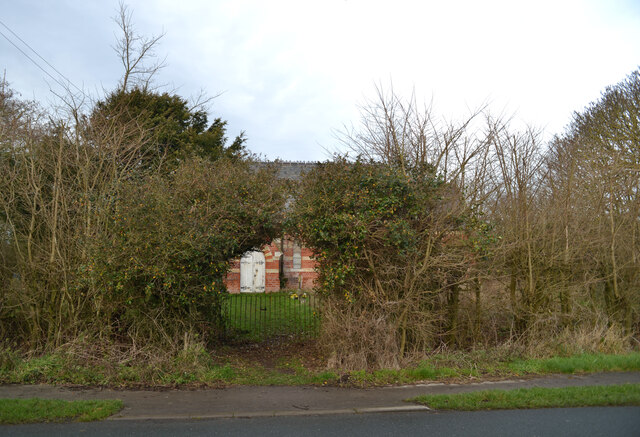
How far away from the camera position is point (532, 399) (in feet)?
22.1

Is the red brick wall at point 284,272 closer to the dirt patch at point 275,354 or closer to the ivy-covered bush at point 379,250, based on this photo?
the dirt patch at point 275,354

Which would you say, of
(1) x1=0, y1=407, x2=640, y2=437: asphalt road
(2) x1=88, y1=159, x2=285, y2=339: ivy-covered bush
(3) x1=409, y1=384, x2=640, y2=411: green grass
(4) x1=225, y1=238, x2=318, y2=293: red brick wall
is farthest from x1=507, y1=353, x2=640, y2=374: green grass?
(4) x1=225, y1=238, x2=318, y2=293: red brick wall

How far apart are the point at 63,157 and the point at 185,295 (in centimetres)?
416

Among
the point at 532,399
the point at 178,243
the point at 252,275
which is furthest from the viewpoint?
the point at 252,275

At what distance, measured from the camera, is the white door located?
2367 centimetres

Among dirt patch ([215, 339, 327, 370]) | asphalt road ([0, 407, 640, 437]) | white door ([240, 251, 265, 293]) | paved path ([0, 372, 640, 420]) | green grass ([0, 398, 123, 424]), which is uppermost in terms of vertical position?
white door ([240, 251, 265, 293])

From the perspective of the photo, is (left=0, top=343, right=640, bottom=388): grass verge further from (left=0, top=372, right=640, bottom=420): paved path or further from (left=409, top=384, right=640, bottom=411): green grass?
(left=409, top=384, right=640, bottom=411): green grass

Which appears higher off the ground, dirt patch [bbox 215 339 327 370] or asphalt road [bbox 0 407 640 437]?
dirt patch [bbox 215 339 327 370]

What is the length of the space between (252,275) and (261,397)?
16.9 metres

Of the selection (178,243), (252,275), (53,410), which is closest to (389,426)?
(53,410)

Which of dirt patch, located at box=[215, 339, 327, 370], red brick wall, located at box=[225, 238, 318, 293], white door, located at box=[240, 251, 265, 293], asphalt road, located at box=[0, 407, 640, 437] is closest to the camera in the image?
asphalt road, located at box=[0, 407, 640, 437]

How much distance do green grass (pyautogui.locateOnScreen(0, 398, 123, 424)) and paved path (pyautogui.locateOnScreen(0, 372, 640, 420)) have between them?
8.4 inches

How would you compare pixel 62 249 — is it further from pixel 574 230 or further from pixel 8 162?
pixel 574 230

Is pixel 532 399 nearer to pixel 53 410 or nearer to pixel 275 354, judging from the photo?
pixel 275 354
